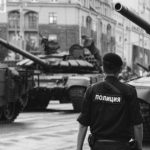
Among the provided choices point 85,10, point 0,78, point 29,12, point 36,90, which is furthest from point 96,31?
point 0,78

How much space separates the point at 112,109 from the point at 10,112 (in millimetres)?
11394

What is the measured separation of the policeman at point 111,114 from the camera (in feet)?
17.0

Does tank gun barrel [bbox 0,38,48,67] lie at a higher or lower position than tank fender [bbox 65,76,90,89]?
higher

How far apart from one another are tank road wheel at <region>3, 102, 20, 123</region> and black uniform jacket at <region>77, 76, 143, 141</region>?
35.7 ft

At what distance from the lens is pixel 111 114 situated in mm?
5219

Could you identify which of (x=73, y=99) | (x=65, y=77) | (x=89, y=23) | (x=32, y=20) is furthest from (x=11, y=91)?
(x=89, y=23)

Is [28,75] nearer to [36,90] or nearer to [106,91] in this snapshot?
[36,90]

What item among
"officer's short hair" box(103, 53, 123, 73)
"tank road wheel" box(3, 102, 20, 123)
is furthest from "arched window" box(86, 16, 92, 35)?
"officer's short hair" box(103, 53, 123, 73)

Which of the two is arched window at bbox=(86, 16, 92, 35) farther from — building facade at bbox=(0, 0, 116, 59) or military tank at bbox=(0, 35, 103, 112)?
military tank at bbox=(0, 35, 103, 112)

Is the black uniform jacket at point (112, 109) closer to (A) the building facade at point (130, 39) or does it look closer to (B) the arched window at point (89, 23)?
(B) the arched window at point (89, 23)

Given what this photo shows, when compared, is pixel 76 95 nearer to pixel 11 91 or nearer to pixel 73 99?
pixel 73 99

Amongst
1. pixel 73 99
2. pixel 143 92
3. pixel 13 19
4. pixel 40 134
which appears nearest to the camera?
pixel 143 92

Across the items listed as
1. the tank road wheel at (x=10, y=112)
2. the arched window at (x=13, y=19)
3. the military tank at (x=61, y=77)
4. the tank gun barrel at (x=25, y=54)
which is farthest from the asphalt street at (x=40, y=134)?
the arched window at (x=13, y=19)

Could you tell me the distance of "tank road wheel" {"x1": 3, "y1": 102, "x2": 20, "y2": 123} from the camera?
52.9 ft
